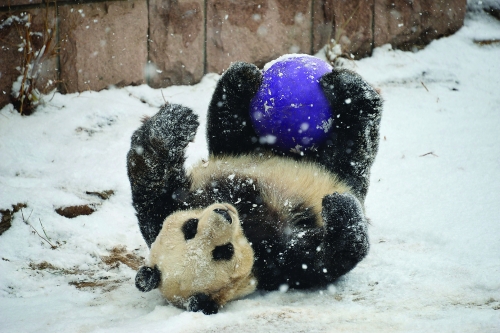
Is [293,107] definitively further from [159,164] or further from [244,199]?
[159,164]

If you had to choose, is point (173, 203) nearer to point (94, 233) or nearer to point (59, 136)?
point (94, 233)

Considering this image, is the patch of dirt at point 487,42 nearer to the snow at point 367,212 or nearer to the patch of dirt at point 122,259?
the snow at point 367,212

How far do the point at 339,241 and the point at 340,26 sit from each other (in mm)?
3602

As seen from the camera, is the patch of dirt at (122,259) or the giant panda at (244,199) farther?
the patch of dirt at (122,259)

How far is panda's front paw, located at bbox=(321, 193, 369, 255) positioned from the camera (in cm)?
298

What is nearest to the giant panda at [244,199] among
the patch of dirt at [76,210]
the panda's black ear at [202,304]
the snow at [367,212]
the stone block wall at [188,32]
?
the panda's black ear at [202,304]

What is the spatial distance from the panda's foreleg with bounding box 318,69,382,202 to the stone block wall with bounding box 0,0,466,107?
2.53 metres

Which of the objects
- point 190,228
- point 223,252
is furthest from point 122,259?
point 223,252

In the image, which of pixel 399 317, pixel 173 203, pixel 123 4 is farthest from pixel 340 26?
pixel 399 317

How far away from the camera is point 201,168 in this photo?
355 centimetres

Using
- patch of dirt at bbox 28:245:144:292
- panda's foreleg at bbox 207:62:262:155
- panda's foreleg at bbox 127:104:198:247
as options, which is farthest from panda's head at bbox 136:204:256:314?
panda's foreleg at bbox 207:62:262:155

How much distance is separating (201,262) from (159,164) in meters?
0.62

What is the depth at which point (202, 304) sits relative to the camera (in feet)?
9.07

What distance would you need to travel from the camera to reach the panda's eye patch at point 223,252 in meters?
2.80
